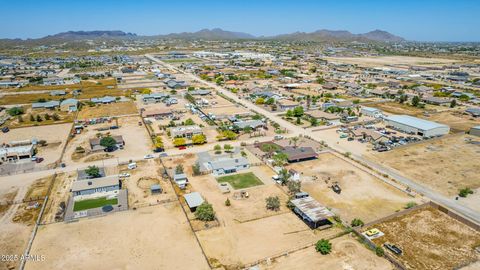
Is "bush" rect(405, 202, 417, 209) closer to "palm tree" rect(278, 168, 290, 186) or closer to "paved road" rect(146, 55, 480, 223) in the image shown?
"paved road" rect(146, 55, 480, 223)

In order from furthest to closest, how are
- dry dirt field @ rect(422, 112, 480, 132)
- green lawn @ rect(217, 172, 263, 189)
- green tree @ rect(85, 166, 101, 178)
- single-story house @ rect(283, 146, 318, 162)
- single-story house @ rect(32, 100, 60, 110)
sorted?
1. single-story house @ rect(32, 100, 60, 110)
2. dry dirt field @ rect(422, 112, 480, 132)
3. single-story house @ rect(283, 146, 318, 162)
4. green tree @ rect(85, 166, 101, 178)
5. green lawn @ rect(217, 172, 263, 189)

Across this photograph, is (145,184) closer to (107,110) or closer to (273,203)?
(273,203)

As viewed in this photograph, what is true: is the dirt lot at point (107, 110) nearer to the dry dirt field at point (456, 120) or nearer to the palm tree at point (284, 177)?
the palm tree at point (284, 177)

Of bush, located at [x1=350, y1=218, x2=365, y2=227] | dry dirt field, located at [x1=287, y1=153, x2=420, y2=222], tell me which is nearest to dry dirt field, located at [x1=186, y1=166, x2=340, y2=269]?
bush, located at [x1=350, y1=218, x2=365, y2=227]

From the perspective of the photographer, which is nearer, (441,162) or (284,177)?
(284,177)

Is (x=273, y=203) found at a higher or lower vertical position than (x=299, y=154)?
lower

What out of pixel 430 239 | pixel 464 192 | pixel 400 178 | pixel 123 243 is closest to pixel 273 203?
pixel 430 239

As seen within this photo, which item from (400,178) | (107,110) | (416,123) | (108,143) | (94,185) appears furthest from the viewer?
(107,110)
